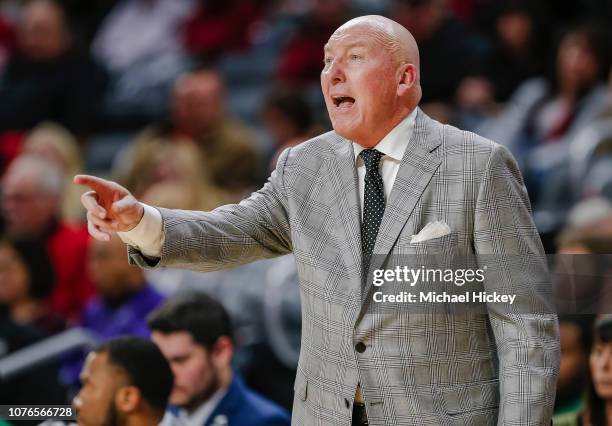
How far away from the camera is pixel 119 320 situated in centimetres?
437

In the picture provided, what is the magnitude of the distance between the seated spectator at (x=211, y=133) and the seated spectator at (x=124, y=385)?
3.00 meters

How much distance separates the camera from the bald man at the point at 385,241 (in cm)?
240

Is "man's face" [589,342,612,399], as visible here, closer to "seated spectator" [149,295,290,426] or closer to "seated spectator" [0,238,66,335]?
"seated spectator" [149,295,290,426]

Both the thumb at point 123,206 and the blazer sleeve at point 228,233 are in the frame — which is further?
the blazer sleeve at point 228,233

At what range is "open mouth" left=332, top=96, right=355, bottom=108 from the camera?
2.54 m

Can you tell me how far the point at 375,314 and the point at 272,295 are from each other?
69.4 inches

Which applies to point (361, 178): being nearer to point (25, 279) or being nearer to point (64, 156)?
point (25, 279)

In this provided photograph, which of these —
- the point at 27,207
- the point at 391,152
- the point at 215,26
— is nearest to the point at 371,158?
the point at 391,152

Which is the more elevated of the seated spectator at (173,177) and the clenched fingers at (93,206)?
the clenched fingers at (93,206)

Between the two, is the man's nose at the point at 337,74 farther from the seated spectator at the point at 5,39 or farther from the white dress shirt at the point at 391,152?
the seated spectator at the point at 5,39

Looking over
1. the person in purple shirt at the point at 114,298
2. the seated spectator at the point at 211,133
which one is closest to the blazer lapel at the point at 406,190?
the person in purple shirt at the point at 114,298

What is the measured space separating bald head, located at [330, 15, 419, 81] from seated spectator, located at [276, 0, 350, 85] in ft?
14.7

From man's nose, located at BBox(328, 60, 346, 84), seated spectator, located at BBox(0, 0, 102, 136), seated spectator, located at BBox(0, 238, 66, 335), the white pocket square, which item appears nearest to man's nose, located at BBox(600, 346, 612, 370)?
the white pocket square

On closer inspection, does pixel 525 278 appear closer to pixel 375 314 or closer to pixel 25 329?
pixel 375 314
